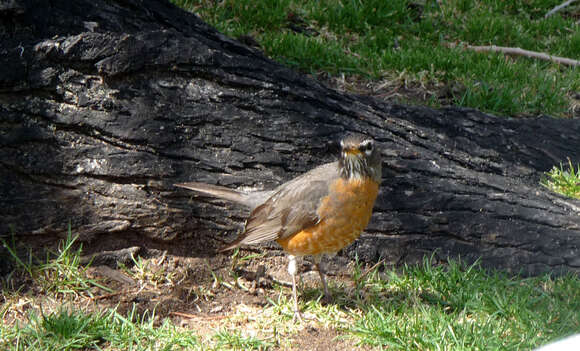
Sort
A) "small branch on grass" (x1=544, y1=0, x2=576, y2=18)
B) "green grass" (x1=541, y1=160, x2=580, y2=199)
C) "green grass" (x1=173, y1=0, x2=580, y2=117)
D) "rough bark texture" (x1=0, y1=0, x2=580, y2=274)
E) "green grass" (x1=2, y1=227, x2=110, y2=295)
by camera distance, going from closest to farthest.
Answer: "rough bark texture" (x1=0, y1=0, x2=580, y2=274), "green grass" (x1=2, y1=227, x2=110, y2=295), "green grass" (x1=541, y1=160, x2=580, y2=199), "green grass" (x1=173, y1=0, x2=580, y2=117), "small branch on grass" (x1=544, y1=0, x2=576, y2=18)

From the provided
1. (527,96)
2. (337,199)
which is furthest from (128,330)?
(527,96)

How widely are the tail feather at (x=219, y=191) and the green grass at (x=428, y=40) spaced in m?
3.02

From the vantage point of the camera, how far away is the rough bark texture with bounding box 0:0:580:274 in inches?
151

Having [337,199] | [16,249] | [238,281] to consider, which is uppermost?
[337,199]

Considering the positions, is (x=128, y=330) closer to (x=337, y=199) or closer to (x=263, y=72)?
(x=337, y=199)

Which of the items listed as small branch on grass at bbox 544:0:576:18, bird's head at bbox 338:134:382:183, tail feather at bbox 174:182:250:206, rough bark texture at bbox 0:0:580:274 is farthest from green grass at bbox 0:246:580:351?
small branch on grass at bbox 544:0:576:18

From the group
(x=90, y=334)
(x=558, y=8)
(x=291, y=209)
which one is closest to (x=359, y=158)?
(x=291, y=209)

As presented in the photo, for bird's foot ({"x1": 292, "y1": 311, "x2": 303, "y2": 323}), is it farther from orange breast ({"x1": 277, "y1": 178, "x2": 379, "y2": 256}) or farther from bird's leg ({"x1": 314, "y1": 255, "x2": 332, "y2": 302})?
orange breast ({"x1": 277, "y1": 178, "x2": 379, "y2": 256})

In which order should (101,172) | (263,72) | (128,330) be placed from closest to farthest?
(128,330), (101,172), (263,72)

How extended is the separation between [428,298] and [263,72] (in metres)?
1.97

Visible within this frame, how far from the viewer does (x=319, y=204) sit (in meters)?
3.92

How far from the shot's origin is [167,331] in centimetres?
366

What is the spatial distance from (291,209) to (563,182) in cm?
271

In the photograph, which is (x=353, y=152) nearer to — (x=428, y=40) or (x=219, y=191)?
(x=219, y=191)
